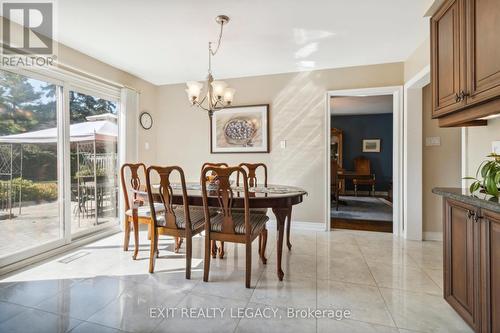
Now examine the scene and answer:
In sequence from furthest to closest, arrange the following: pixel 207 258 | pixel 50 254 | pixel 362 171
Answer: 1. pixel 362 171
2. pixel 50 254
3. pixel 207 258

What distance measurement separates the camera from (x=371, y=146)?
6.98m

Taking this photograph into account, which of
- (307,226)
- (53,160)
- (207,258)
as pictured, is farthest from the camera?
(307,226)

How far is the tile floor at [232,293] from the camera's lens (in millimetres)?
1577

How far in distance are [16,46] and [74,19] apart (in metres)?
0.63

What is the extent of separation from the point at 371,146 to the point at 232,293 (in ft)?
20.9

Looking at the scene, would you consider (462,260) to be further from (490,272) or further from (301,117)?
(301,117)

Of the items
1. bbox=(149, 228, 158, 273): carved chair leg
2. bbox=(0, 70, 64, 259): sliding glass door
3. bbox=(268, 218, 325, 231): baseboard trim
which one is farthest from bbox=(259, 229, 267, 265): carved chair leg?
bbox=(0, 70, 64, 259): sliding glass door

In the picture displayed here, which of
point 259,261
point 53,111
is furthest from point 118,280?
point 53,111

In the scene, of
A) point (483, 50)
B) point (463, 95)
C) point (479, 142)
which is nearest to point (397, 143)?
point (479, 142)

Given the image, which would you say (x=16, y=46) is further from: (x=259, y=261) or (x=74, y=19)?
(x=259, y=261)

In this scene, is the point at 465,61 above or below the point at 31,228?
above

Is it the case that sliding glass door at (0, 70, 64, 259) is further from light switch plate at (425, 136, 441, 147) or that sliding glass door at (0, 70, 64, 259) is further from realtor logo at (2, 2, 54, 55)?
light switch plate at (425, 136, 441, 147)

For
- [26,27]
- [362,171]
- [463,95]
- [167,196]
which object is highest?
[26,27]

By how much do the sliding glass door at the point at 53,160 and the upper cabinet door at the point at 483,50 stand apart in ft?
12.1
